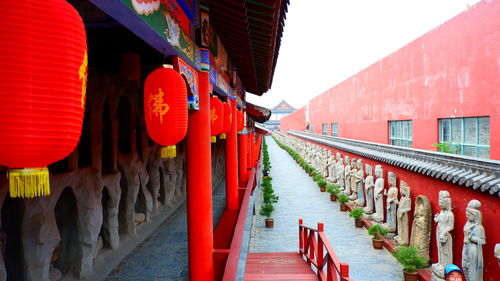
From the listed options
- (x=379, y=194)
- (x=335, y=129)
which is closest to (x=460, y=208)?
(x=379, y=194)

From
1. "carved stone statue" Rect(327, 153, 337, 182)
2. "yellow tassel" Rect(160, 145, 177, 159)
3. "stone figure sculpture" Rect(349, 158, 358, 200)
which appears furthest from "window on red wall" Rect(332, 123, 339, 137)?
"yellow tassel" Rect(160, 145, 177, 159)

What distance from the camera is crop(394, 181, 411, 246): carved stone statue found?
7676 millimetres

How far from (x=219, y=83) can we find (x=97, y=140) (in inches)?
87.8

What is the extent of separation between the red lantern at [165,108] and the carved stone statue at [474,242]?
4501 millimetres

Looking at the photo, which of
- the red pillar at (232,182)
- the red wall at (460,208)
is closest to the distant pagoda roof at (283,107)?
the red pillar at (232,182)

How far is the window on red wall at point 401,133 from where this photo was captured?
12.9m

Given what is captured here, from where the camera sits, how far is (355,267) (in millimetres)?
7512

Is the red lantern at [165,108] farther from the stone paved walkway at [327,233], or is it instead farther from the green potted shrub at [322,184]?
the green potted shrub at [322,184]

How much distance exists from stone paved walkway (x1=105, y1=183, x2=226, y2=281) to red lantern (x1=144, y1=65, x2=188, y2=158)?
2.79 m

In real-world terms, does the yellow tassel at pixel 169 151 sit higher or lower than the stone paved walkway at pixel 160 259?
higher

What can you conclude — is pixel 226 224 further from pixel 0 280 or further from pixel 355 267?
pixel 0 280

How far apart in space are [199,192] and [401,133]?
1137cm

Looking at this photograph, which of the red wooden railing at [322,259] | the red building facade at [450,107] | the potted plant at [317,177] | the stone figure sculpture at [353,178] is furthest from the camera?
the potted plant at [317,177]

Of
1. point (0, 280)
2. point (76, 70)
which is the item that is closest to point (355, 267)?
point (0, 280)
